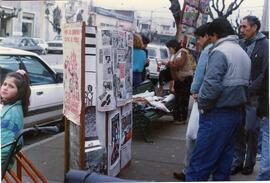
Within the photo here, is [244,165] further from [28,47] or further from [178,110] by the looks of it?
[28,47]

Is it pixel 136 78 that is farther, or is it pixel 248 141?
pixel 136 78

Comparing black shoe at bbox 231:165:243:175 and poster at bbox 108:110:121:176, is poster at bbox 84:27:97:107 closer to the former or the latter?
poster at bbox 108:110:121:176

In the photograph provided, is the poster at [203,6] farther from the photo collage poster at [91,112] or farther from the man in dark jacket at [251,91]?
the photo collage poster at [91,112]

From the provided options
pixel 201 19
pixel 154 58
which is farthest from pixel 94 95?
pixel 154 58

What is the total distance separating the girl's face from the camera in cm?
323

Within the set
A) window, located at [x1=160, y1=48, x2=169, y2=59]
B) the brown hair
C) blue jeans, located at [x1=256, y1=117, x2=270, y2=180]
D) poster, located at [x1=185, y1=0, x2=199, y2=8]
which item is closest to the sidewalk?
blue jeans, located at [x1=256, y1=117, x2=270, y2=180]

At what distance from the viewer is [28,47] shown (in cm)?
2722

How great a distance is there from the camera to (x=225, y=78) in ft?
12.5

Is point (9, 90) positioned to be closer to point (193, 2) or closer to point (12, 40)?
point (193, 2)

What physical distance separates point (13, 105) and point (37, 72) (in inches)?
158

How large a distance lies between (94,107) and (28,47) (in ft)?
78.7

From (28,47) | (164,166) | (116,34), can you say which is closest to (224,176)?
(164,166)

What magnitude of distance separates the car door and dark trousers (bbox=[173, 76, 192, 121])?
2002 millimetres

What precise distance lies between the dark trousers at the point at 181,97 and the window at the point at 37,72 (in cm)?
212
